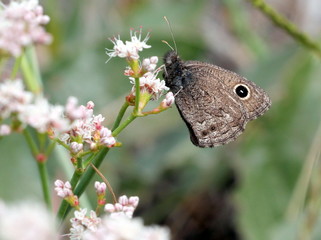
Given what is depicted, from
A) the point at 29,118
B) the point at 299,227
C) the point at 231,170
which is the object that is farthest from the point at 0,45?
the point at 231,170

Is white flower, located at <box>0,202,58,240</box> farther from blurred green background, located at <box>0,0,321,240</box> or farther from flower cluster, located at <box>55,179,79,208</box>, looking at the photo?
blurred green background, located at <box>0,0,321,240</box>

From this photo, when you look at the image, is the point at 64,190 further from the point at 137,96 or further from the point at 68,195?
the point at 137,96

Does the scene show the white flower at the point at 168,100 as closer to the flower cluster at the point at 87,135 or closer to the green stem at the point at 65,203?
the flower cluster at the point at 87,135

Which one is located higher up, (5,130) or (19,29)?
(19,29)

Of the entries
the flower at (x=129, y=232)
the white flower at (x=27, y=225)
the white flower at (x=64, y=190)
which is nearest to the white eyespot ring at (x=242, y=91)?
the white flower at (x=64, y=190)

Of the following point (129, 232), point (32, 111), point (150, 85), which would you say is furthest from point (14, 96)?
point (150, 85)

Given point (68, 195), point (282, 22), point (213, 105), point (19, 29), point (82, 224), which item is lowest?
point (82, 224)

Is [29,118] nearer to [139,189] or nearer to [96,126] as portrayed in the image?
[96,126]
